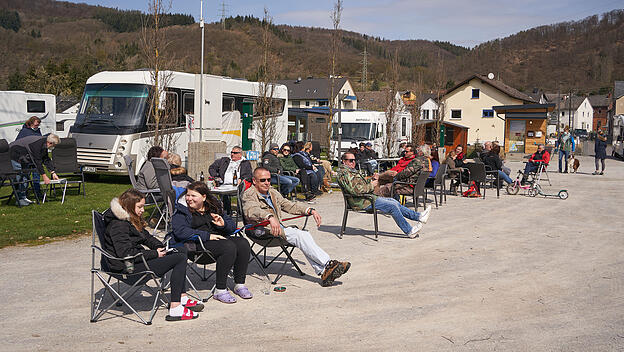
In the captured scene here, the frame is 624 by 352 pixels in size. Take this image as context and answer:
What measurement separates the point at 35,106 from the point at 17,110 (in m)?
1.06

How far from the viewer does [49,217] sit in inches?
364

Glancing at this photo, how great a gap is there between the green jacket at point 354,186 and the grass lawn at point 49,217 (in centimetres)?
406

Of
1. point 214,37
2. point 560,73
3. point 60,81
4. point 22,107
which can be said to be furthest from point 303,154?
point 560,73

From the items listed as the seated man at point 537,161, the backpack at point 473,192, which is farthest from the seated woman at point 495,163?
the seated man at point 537,161

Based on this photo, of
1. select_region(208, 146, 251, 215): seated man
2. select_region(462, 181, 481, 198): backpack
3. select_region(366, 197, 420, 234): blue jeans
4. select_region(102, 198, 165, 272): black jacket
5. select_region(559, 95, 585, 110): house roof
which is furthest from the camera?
select_region(559, 95, 585, 110): house roof

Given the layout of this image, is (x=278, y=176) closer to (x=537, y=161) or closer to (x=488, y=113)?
(x=537, y=161)

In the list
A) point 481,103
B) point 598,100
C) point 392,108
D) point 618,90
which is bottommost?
point 392,108

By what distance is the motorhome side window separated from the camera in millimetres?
24677

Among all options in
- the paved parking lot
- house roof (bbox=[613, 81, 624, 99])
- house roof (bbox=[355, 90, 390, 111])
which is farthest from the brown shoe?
house roof (bbox=[613, 81, 624, 99])

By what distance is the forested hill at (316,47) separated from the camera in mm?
95562

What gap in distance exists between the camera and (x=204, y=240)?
16.5ft

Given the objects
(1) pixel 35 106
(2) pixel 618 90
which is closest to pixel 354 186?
(1) pixel 35 106

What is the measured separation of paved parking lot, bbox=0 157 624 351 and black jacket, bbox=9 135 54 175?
3.71 meters

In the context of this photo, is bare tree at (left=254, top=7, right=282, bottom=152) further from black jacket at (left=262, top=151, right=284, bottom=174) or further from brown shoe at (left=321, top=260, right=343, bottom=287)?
brown shoe at (left=321, top=260, right=343, bottom=287)
